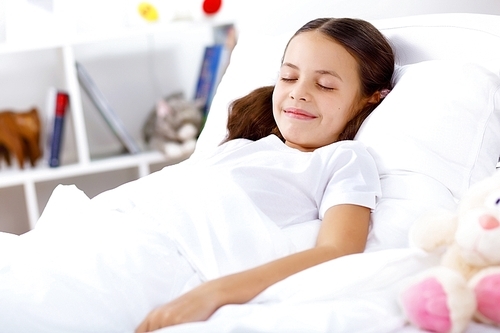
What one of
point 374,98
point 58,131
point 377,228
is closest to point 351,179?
point 377,228

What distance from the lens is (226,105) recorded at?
1.69 meters

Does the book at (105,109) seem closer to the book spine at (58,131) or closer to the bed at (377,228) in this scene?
the book spine at (58,131)

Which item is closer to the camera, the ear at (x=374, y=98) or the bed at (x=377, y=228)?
the bed at (x=377, y=228)

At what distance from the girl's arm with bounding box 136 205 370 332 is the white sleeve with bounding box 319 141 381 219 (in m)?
0.01

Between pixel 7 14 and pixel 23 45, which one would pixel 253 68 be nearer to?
pixel 23 45

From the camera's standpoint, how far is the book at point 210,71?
8.68 feet

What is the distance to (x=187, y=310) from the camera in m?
0.87

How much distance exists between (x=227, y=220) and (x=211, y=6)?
1.74 meters

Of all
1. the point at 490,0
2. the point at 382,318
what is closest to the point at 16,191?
the point at 490,0

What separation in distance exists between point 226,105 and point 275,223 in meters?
0.60

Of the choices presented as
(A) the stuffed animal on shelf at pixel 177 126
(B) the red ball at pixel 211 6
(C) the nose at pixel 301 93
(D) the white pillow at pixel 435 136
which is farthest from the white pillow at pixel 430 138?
(B) the red ball at pixel 211 6

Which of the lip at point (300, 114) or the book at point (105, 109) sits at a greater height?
the lip at point (300, 114)

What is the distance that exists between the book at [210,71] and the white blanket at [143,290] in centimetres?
162

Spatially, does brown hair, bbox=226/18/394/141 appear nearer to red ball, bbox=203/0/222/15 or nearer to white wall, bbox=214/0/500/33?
white wall, bbox=214/0/500/33
